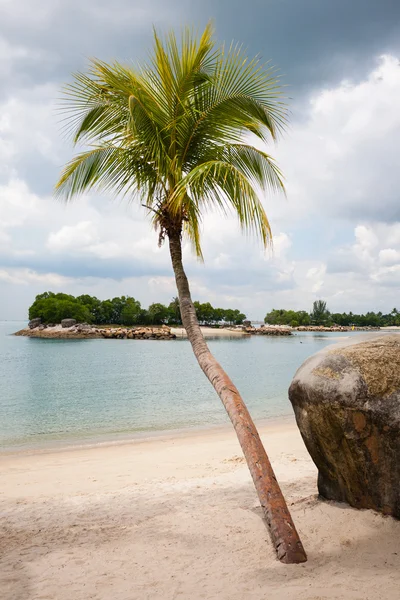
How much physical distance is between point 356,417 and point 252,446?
130cm

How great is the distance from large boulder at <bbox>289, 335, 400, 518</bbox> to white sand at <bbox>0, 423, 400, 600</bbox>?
11.5 inches

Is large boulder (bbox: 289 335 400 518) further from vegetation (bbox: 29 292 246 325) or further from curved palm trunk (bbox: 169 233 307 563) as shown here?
vegetation (bbox: 29 292 246 325)

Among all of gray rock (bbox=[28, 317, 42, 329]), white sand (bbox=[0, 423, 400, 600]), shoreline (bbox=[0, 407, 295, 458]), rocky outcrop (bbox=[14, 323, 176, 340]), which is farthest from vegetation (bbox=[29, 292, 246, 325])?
white sand (bbox=[0, 423, 400, 600])

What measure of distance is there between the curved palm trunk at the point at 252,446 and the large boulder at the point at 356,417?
2.18ft

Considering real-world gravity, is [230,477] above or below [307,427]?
below

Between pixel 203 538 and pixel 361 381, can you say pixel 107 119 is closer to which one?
pixel 361 381

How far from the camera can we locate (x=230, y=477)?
28.5ft

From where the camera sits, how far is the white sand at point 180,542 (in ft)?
13.9

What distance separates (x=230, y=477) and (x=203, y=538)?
128 inches

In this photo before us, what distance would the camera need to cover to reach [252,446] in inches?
217

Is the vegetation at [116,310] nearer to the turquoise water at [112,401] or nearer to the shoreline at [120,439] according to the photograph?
the turquoise water at [112,401]

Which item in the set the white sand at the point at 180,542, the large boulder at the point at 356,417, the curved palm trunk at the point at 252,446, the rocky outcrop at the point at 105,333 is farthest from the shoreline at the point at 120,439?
the rocky outcrop at the point at 105,333

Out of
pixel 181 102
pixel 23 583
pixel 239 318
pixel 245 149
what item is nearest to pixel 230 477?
pixel 23 583

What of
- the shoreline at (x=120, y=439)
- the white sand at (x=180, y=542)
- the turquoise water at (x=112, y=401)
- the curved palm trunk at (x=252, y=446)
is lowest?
the turquoise water at (x=112, y=401)
